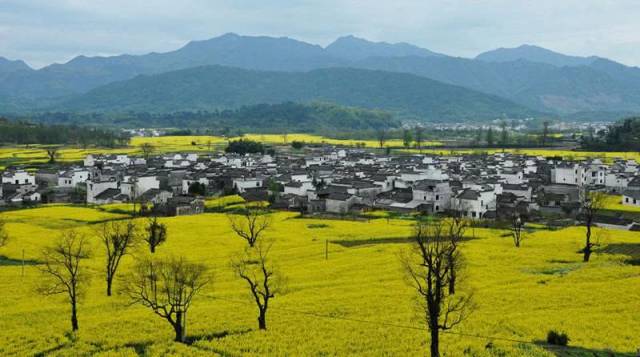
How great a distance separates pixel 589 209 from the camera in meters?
44.1

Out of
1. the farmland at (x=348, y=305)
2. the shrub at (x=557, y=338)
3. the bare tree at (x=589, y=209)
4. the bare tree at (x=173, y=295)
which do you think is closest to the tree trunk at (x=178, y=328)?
the bare tree at (x=173, y=295)

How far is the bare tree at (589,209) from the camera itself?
1561 inches

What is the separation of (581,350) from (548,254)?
21.2 m

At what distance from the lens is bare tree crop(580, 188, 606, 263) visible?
3966 centimetres

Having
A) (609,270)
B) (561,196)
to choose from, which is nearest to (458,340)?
(609,270)

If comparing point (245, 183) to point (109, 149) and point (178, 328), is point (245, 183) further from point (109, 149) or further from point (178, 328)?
point (109, 149)

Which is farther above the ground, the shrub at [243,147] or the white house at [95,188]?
the shrub at [243,147]

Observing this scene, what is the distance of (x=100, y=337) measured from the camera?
2433 centimetres

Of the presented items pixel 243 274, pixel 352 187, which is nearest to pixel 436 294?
pixel 243 274

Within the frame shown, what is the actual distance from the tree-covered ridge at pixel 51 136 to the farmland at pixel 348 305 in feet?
359

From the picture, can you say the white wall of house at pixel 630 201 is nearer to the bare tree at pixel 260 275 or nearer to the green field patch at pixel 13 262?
the bare tree at pixel 260 275

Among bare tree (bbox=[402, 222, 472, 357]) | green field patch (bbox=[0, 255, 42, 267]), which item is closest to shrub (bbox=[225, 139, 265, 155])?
green field patch (bbox=[0, 255, 42, 267])

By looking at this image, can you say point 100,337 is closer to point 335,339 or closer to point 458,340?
point 335,339

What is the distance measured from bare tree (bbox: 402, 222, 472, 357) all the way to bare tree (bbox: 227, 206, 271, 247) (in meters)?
13.1
